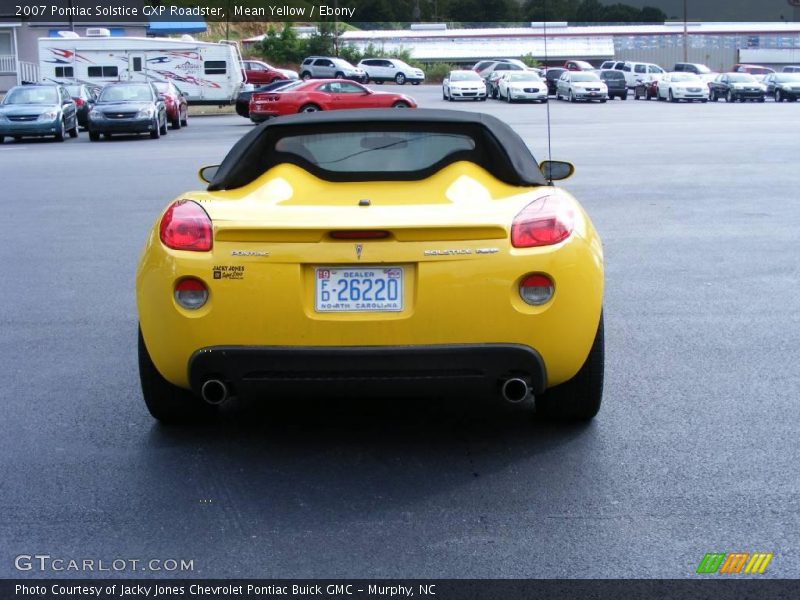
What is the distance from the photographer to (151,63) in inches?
1935

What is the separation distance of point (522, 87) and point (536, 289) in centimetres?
4771

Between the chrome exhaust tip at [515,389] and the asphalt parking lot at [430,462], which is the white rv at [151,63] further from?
the chrome exhaust tip at [515,389]

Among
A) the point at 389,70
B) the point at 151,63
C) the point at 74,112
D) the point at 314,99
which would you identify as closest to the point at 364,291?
the point at 74,112

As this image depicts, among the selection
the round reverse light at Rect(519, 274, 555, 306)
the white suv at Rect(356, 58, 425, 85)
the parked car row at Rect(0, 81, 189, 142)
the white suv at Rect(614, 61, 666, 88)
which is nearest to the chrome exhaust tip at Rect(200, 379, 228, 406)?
the round reverse light at Rect(519, 274, 555, 306)

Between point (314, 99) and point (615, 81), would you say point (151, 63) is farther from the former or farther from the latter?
point (615, 81)

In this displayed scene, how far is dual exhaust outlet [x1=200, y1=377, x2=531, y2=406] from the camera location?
4.80m

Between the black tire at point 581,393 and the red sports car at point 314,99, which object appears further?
the red sports car at point 314,99

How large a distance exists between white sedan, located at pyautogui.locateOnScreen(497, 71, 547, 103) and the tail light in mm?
46656

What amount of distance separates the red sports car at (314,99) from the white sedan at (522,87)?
15575 mm

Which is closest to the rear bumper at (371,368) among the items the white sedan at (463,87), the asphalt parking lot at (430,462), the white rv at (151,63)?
the asphalt parking lot at (430,462)

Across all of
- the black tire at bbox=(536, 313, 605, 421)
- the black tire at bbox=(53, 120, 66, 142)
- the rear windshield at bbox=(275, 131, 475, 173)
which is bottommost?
the black tire at bbox=(53, 120, 66, 142)

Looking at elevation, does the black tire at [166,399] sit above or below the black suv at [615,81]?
above

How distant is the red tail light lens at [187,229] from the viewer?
4852 mm

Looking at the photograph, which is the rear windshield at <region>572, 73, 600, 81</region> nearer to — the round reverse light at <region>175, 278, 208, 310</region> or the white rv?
the white rv
